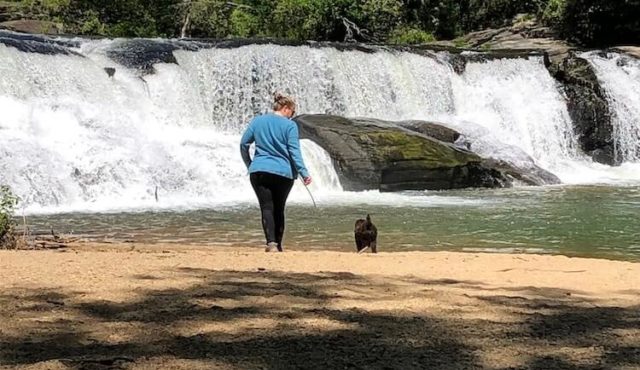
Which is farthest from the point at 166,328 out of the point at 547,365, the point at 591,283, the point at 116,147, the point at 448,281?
the point at 116,147

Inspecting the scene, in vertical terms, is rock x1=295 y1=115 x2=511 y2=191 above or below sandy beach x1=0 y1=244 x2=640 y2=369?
above

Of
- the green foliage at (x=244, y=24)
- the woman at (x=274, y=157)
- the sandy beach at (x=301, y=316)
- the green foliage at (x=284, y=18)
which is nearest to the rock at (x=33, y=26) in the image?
the green foliage at (x=284, y=18)

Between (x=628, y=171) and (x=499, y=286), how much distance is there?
736 inches

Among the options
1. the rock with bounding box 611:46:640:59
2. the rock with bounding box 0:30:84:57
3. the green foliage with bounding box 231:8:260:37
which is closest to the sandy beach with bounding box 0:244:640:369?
the rock with bounding box 0:30:84:57

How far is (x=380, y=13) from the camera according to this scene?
36781 mm

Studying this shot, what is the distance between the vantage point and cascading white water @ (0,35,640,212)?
15352 mm

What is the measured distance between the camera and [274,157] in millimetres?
7500

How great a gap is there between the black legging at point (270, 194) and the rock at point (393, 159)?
962cm

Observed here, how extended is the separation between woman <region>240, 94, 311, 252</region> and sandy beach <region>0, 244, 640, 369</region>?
1.04 metres

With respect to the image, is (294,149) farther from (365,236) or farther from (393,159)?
(393,159)

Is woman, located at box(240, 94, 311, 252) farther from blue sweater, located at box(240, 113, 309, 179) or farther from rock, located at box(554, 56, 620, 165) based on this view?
rock, located at box(554, 56, 620, 165)

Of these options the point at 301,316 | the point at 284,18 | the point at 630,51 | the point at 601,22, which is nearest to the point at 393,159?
the point at 301,316

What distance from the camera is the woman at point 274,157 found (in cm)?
748

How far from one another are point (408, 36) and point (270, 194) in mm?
30219
